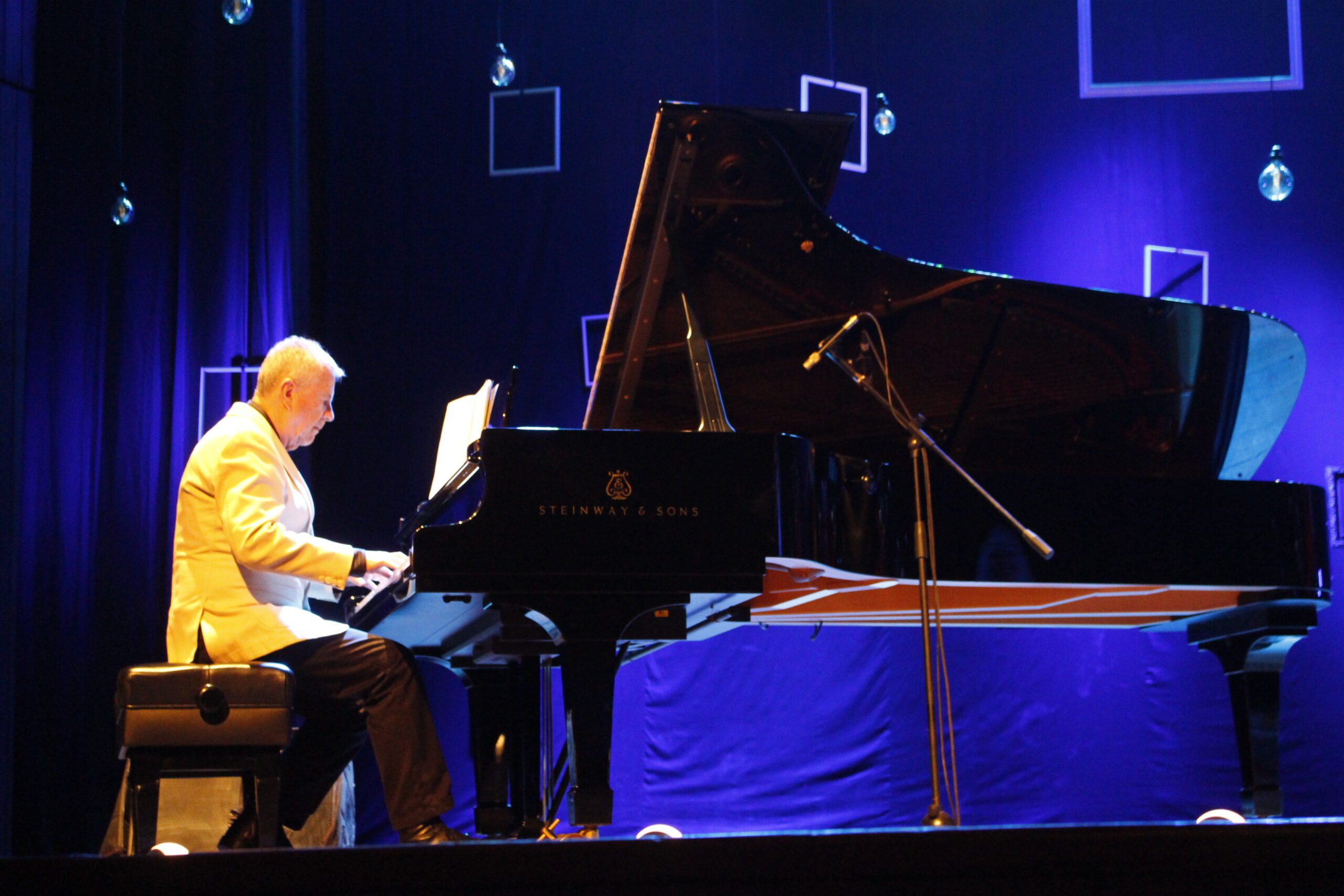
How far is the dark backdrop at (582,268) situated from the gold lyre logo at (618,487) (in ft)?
8.31

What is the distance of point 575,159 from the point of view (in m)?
5.02

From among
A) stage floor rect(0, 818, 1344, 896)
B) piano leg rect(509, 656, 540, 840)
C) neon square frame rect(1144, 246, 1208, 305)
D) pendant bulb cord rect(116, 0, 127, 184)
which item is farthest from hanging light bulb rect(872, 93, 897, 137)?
stage floor rect(0, 818, 1344, 896)

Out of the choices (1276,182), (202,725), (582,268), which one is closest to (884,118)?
(582,268)

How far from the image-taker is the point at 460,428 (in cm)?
317

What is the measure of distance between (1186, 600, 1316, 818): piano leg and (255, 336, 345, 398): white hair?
2.67 m

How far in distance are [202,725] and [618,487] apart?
1148 mm

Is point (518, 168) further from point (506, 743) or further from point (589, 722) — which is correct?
point (589, 722)

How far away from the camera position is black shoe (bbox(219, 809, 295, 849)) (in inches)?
105

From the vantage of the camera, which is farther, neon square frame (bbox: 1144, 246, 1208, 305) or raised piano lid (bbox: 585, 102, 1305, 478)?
neon square frame (bbox: 1144, 246, 1208, 305)

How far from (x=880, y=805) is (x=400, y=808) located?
247 cm

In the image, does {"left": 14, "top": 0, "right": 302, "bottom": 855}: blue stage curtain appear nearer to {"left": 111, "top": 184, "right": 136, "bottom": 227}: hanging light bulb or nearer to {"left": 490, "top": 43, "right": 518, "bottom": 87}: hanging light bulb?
{"left": 111, "top": 184, "right": 136, "bottom": 227}: hanging light bulb

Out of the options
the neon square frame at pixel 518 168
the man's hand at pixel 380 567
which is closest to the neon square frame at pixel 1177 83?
the neon square frame at pixel 518 168

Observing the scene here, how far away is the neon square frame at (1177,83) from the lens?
17.1 feet

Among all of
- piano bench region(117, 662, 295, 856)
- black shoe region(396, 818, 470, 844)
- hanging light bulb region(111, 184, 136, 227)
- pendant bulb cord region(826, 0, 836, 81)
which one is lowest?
black shoe region(396, 818, 470, 844)
